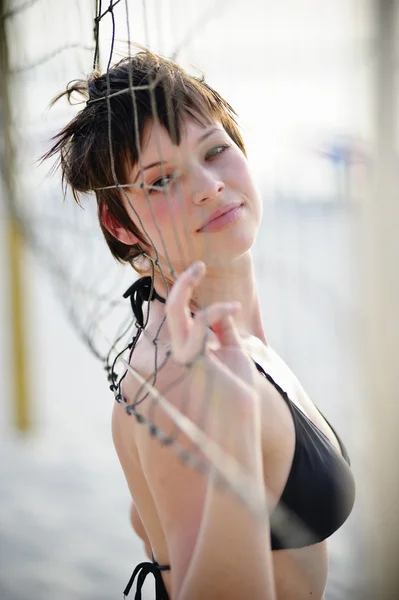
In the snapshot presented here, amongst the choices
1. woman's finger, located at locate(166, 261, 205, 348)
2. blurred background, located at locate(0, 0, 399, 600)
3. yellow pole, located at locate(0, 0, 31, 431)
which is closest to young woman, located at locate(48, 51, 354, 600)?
woman's finger, located at locate(166, 261, 205, 348)

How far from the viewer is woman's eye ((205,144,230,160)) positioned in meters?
1.21

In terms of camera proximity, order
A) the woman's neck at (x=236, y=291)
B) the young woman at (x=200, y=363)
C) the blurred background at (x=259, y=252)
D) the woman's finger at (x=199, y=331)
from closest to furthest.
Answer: the woman's finger at (x=199, y=331), the young woman at (x=200, y=363), the woman's neck at (x=236, y=291), the blurred background at (x=259, y=252)

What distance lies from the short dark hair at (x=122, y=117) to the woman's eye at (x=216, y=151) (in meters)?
0.05

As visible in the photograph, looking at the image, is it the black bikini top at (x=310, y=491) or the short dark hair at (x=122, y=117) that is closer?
the black bikini top at (x=310, y=491)

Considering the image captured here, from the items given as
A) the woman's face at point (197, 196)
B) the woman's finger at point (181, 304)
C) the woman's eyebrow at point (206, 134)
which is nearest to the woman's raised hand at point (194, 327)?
the woman's finger at point (181, 304)

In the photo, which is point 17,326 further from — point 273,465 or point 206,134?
point 273,465

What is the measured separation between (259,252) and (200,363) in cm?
277

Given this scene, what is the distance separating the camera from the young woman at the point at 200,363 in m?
0.89

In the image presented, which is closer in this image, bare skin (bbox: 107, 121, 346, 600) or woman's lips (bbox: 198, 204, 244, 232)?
bare skin (bbox: 107, 121, 346, 600)

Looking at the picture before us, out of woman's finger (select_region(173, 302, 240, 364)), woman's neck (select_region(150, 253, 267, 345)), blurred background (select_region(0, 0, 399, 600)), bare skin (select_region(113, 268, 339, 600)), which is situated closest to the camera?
woman's finger (select_region(173, 302, 240, 364))

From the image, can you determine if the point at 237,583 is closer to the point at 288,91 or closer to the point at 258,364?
the point at 258,364

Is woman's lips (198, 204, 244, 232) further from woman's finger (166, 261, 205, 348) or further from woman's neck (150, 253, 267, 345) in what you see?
woman's finger (166, 261, 205, 348)

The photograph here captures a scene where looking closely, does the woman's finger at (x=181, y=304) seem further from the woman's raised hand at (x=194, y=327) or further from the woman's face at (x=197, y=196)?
the woman's face at (x=197, y=196)

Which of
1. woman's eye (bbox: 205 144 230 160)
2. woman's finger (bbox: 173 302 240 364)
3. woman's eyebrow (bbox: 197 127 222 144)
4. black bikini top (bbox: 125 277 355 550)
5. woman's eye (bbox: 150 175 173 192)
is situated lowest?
black bikini top (bbox: 125 277 355 550)
